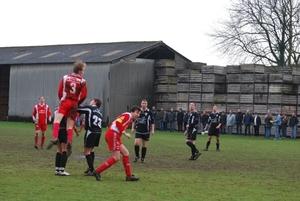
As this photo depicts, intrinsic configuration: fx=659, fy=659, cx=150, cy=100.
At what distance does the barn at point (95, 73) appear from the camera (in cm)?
5384

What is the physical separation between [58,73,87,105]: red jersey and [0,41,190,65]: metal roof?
1496 inches

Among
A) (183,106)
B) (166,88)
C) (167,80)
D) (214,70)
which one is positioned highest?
(214,70)

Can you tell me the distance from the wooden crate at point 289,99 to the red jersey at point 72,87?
35.3 m

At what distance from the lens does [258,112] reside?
1977 inches

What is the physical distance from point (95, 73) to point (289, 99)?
16062 millimetres

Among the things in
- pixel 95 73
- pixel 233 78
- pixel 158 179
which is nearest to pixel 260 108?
pixel 233 78

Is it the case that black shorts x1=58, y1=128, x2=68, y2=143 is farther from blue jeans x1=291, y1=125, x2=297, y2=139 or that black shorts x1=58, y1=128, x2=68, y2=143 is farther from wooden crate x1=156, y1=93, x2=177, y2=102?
wooden crate x1=156, y1=93, x2=177, y2=102

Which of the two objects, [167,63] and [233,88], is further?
[167,63]

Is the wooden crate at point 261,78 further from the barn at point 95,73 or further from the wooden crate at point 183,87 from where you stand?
the barn at point 95,73

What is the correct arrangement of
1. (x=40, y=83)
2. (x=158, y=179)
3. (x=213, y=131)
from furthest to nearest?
(x=40, y=83) < (x=213, y=131) < (x=158, y=179)

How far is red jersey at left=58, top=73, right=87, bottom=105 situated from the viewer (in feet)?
50.4

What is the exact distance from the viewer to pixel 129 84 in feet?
180

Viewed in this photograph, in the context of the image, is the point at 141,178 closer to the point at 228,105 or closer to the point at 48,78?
the point at 228,105

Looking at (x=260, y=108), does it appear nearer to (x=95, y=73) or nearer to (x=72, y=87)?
(x=95, y=73)
